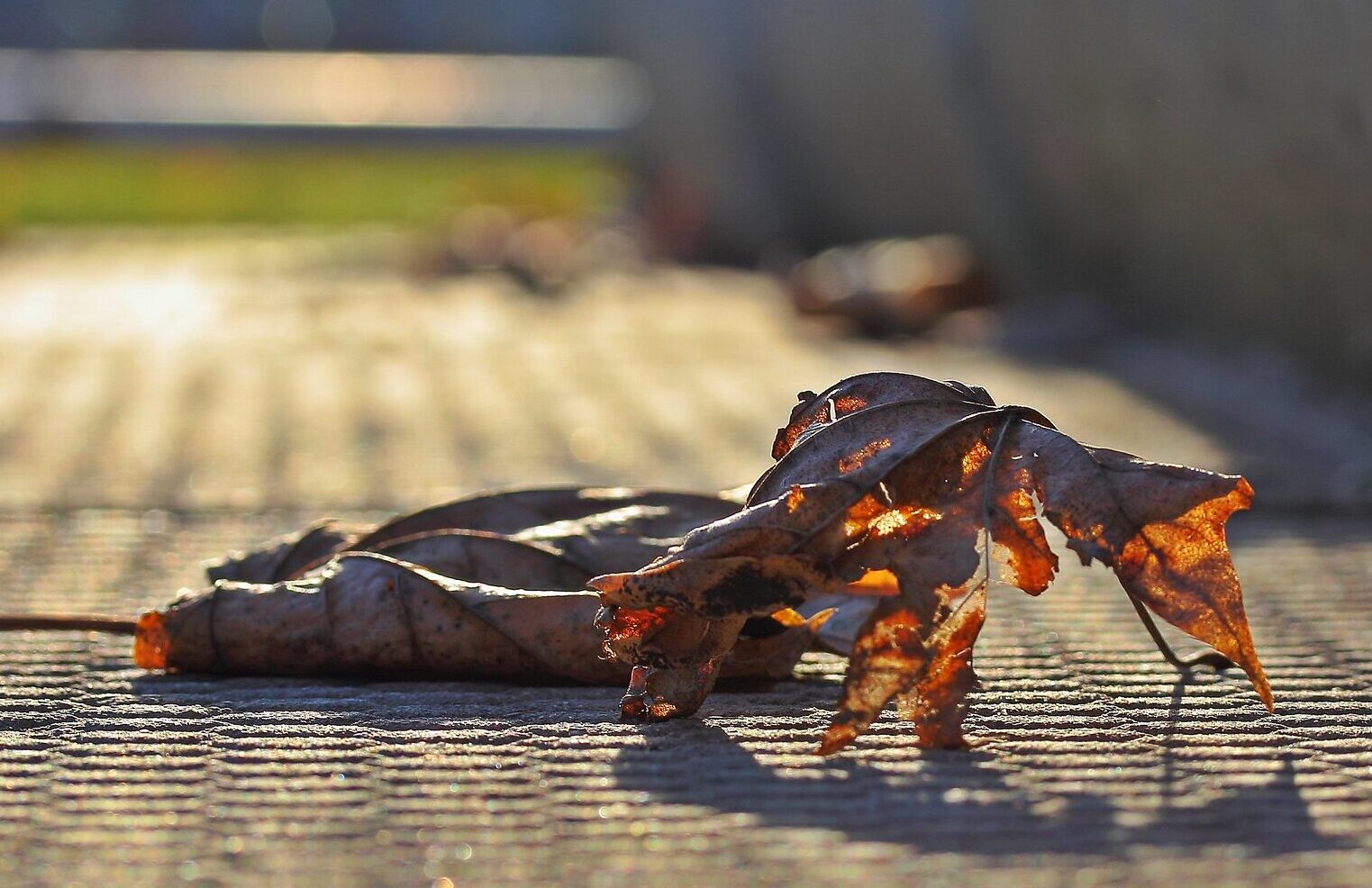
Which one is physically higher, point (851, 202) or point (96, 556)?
point (851, 202)

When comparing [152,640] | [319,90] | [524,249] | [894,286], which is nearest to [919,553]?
[152,640]

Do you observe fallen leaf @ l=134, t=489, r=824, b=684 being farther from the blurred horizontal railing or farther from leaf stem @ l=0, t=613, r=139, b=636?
the blurred horizontal railing

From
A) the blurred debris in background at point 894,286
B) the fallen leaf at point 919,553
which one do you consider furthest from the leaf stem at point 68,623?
the blurred debris in background at point 894,286

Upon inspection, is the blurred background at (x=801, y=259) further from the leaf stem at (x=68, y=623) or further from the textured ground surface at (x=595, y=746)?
the leaf stem at (x=68, y=623)

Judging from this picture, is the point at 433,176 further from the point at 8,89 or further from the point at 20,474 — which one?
the point at 20,474

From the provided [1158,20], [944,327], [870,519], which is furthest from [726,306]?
[870,519]

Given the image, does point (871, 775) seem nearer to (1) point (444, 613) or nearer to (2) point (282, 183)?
(1) point (444, 613)
